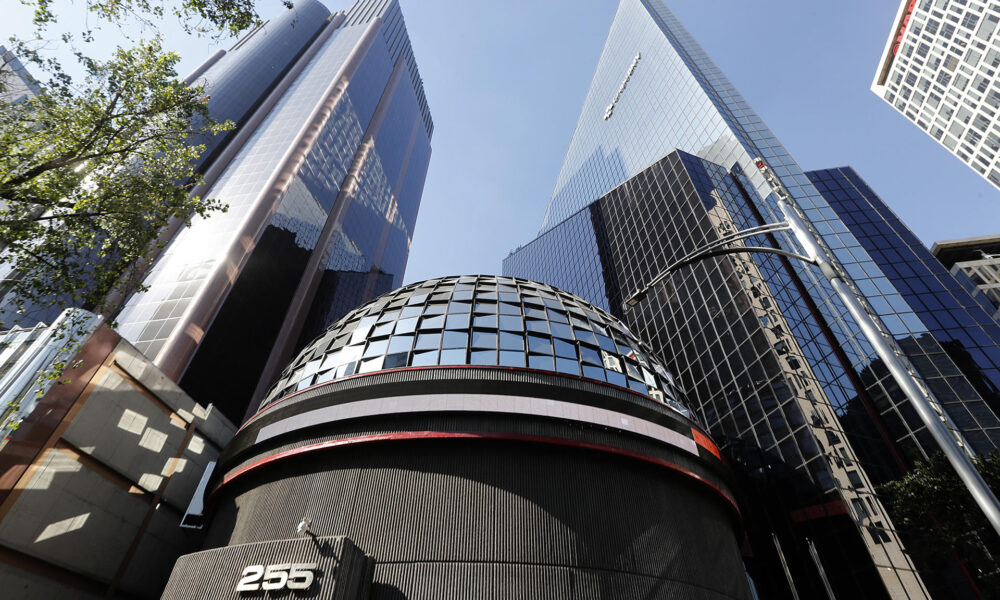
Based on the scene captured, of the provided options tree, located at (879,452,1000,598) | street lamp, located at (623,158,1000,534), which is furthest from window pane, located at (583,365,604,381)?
tree, located at (879,452,1000,598)

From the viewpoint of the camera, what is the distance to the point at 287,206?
2761 inches

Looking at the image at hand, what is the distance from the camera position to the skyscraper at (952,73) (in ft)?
286

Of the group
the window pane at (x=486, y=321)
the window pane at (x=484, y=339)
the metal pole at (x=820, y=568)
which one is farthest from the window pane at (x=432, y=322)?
the metal pole at (x=820, y=568)

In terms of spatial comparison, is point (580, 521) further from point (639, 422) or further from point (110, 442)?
point (110, 442)

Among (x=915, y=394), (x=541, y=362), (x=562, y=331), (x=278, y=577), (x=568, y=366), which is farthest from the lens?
(x=562, y=331)

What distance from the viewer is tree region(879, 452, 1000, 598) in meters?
22.4

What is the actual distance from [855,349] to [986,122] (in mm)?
99871

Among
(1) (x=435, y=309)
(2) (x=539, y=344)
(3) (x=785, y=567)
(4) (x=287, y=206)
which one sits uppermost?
(4) (x=287, y=206)

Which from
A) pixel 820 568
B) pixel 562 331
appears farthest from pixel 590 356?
pixel 820 568

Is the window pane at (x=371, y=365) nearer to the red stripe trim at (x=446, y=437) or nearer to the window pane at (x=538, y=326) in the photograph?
the red stripe trim at (x=446, y=437)

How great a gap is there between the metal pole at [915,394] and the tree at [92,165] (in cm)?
2384

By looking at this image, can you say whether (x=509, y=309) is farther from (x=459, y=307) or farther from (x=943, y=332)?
(x=943, y=332)

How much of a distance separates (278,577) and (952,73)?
144 metres

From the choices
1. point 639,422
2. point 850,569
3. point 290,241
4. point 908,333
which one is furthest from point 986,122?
point 290,241
